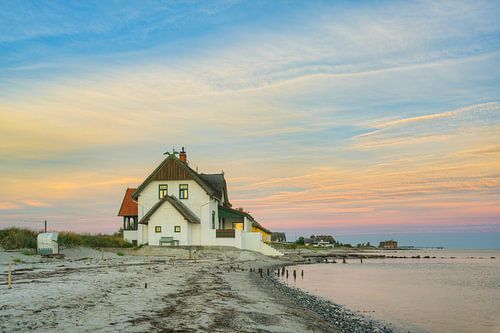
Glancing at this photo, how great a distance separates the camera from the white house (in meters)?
50.4

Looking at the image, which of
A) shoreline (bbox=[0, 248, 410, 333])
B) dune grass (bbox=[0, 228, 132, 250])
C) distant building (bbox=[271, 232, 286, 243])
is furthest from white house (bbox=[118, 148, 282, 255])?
distant building (bbox=[271, 232, 286, 243])

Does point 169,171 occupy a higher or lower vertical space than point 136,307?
higher

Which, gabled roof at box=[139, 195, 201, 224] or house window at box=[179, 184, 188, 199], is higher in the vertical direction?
house window at box=[179, 184, 188, 199]

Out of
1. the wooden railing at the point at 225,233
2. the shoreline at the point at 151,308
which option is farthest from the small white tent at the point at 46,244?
the wooden railing at the point at 225,233

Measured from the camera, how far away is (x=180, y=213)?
5022 centimetres

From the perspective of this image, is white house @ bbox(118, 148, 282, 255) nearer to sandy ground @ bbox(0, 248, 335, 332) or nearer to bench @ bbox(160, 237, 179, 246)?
bench @ bbox(160, 237, 179, 246)

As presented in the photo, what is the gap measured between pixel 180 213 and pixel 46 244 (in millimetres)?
15164

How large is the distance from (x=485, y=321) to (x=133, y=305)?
664 inches

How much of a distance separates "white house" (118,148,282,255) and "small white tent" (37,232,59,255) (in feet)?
44.0

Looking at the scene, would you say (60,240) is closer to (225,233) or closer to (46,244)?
(46,244)

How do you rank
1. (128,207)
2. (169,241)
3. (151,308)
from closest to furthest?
(151,308), (169,241), (128,207)

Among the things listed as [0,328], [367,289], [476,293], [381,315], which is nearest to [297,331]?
[0,328]

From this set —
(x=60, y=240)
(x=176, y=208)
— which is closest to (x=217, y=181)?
(x=176, y=208)

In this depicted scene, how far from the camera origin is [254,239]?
54.7 m
